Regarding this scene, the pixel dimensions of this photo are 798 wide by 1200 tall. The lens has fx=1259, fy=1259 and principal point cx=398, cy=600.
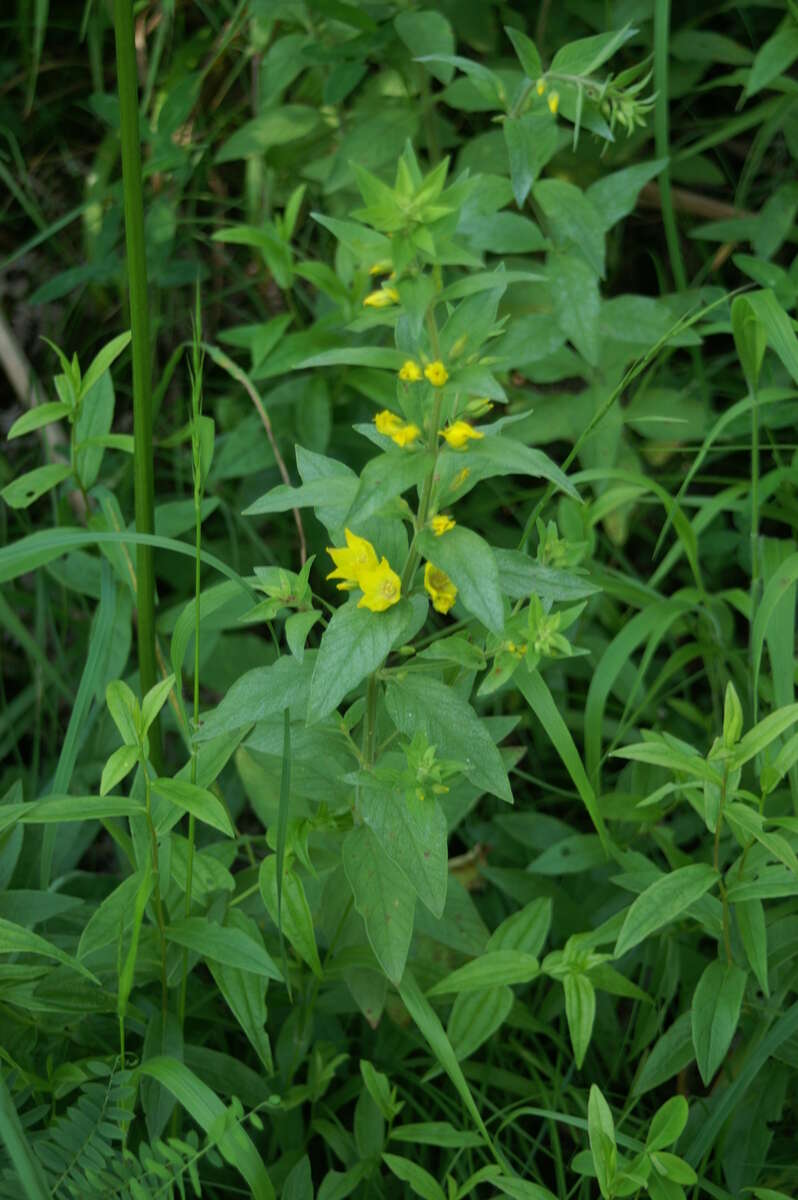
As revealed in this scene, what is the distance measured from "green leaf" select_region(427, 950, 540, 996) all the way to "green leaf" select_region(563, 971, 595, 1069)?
4 centimetres

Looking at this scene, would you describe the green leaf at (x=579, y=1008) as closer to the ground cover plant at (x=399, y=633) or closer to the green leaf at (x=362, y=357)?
the ground cover plant at (x=399, y=633)

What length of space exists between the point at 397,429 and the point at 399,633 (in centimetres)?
17

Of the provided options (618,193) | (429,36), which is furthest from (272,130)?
(618,193)

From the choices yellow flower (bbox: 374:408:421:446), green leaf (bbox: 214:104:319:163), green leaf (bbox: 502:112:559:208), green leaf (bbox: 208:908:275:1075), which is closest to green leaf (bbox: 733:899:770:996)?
green leaf (bbox: 208:908:275:1075)

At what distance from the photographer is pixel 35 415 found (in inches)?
56.3

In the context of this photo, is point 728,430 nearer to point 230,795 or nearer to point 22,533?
point 230,795

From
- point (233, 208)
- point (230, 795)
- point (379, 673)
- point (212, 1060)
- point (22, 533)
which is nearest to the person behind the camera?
point (379, 673)

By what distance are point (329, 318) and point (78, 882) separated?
87cm

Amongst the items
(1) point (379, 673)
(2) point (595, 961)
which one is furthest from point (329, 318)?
(2) point (595, 961)

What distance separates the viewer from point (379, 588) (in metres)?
1.07

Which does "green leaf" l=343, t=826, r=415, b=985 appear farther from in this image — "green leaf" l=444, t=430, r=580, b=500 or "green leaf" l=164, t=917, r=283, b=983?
"green leaf" l=444, t=430, r=580, b=500

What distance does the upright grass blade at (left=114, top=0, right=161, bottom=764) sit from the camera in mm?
1195

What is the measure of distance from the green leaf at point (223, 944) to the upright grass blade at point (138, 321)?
232 mm

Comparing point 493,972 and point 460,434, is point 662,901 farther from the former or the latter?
point 460,434
